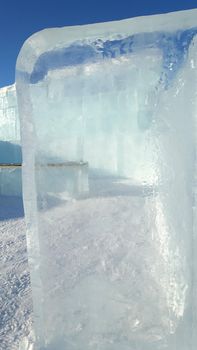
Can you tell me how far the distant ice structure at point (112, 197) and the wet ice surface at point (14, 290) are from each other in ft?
0.87

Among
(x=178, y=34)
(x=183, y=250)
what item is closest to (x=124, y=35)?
(x=178, y=34)

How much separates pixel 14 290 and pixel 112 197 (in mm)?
1015

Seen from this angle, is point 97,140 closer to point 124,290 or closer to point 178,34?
point 178,34

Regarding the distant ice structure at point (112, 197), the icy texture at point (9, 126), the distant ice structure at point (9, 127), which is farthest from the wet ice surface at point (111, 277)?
the icy texture at point (9, 126)

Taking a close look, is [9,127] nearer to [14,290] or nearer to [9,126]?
[9,126]

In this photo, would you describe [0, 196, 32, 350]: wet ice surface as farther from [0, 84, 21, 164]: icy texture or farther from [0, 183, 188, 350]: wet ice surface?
[0, 84, 21, 164]: icy texture

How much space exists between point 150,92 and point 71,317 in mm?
919

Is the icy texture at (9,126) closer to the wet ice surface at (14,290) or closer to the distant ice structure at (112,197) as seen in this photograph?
the wet ice surface at (14,290)

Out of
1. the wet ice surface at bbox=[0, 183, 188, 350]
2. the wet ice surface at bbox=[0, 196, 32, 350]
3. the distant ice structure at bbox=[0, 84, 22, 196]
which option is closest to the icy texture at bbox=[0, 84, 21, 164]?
the distant ice structure at bbox=[0, 84, 22, 196]

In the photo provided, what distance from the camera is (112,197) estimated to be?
52.7 inches

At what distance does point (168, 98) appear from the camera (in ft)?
3.56

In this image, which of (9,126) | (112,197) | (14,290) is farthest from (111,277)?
(9,126)

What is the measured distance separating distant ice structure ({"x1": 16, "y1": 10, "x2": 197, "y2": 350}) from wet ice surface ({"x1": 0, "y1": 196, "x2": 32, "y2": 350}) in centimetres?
26

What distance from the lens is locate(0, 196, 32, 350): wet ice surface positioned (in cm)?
144
